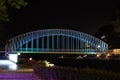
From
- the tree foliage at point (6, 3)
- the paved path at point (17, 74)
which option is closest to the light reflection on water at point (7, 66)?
the paved path at point (17, 74)

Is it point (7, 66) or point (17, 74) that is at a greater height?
point (17, 74)

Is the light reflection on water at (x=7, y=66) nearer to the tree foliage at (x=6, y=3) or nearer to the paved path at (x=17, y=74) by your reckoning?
the paved path at (x=17, y=74)

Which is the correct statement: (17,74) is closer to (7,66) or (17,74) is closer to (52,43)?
(7,66)

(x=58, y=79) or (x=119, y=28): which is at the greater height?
(x=119, y=28)

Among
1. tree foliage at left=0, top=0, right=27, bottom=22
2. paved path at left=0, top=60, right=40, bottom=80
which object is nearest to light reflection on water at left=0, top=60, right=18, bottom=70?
paved path at left=0, top=60, right=40, bottom=80

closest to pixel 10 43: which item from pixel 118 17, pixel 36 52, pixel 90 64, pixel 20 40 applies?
pixel 20 40

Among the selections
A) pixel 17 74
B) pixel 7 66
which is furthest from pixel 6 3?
pixel 7 66

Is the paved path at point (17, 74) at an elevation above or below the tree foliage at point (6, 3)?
below

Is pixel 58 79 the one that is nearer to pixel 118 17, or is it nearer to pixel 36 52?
pixel 118 17

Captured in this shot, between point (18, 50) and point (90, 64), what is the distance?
330 ft

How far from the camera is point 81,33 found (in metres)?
134

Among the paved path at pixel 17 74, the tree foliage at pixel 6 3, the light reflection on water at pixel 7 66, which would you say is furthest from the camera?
the light reflection on water at pixel 7 66

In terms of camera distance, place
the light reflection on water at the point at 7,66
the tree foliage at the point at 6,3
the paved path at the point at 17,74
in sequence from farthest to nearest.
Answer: the light reflection on water at the point at 7,66, the paved path at the point at 17,74, the tree foliage at the point at 6,3

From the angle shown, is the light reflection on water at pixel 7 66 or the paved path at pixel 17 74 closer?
the paved path at pixel 17 74
